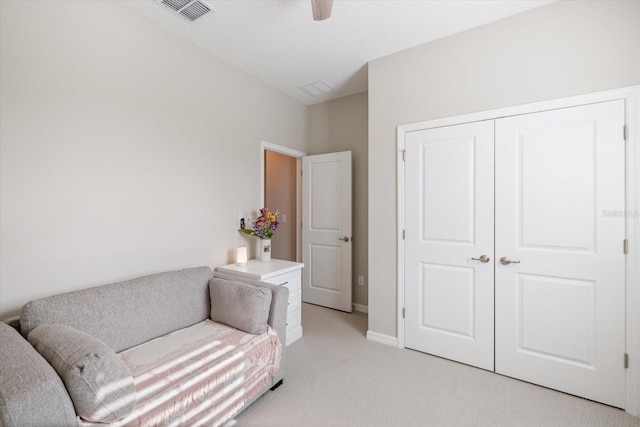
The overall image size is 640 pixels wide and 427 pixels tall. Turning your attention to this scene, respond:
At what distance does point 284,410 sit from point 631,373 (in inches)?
86.8

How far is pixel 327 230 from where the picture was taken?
371 cm

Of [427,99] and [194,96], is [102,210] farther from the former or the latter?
[427,99]

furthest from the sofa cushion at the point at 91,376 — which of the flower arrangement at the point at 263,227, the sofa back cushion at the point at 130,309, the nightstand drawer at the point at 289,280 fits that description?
the flower arrangement at the point at 263,227

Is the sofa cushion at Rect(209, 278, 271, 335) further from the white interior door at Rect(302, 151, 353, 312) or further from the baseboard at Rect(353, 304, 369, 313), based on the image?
the baseboard at Rect(353, 304, 369, 313)

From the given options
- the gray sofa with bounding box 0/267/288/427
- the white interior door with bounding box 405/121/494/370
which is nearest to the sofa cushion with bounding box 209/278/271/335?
the gray sofa with bounding box 0/267/288/427

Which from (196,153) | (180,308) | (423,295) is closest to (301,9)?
(196,153)

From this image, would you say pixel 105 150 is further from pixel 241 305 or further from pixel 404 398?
pixel 404 398

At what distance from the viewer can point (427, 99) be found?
248 centimetres

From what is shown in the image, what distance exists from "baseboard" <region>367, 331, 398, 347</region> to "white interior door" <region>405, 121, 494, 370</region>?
0.13 m

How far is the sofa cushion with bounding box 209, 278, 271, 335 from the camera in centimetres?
192

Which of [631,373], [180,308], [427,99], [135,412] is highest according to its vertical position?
[427,99]

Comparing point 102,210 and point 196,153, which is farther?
point 196,153

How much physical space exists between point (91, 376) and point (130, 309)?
76cm

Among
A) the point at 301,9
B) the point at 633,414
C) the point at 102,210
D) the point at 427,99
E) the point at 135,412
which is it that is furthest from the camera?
the point at 427,99
